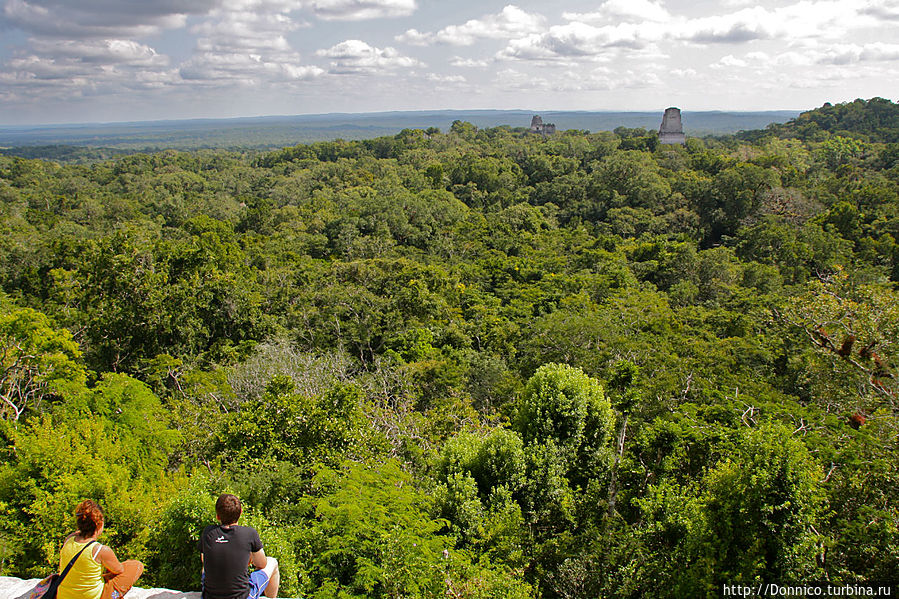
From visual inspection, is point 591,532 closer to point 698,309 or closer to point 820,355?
point 820,355

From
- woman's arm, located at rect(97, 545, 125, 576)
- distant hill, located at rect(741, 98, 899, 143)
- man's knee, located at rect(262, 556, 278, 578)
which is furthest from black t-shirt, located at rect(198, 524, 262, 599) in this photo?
distant hill, located at rect(741, 98, 899, 143)

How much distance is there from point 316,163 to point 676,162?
56833 millimetres

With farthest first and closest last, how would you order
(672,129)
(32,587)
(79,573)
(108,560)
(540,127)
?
(540,127)
(672,129)
(32,587)
(108,560)
(79,573)

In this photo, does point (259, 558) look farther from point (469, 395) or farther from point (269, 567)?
point (469, 395)

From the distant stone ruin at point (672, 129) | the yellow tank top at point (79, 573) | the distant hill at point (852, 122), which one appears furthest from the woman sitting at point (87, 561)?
the distant hill at point (852, 122)

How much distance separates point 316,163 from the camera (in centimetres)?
8750

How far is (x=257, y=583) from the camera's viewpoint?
209 inches

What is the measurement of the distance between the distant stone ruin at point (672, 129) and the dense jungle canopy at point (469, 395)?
3651cm

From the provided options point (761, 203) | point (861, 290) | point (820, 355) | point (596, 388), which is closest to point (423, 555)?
point (596, 388)

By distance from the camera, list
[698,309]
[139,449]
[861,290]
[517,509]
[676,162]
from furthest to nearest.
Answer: [676,162]
[698,309]
[861,290]
[139,449]
[517,509]

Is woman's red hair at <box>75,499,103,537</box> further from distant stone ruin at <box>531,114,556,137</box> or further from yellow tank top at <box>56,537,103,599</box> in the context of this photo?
distant stone ruin at <box>531,114,556,137</box>

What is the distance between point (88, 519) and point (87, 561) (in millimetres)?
384

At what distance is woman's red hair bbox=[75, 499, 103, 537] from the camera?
15.4ft

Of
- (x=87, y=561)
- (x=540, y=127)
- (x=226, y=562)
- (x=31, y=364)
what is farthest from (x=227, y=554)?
(x=540, y=127)
